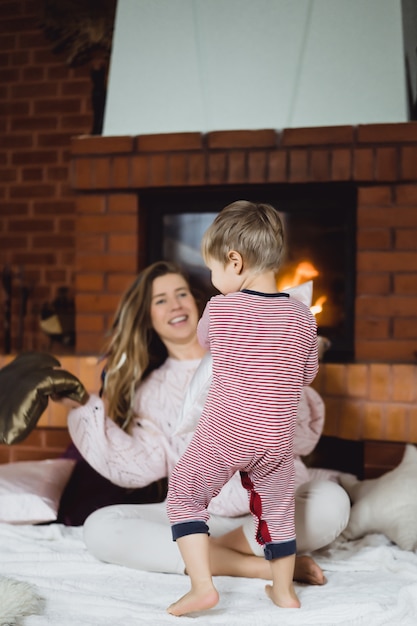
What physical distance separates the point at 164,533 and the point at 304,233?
116 centimetres

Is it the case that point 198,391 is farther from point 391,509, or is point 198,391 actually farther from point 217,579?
point 391,509

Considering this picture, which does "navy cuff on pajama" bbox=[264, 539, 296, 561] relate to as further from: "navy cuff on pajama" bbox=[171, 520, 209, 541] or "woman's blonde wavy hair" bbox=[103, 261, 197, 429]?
"woman's blonde wavy hair" bbox=[103, 261, 197, 429]

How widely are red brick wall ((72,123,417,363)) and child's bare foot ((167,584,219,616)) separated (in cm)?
108

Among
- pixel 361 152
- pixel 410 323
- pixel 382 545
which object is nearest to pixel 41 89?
pixel 361 152

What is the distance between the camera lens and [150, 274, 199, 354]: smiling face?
5.63 feet

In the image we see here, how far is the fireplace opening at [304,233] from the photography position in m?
2.16

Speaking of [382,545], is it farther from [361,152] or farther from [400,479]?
A: [361,152]

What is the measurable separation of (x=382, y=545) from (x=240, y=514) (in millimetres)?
330

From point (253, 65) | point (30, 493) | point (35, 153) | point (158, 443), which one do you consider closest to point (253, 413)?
point (158, 443)

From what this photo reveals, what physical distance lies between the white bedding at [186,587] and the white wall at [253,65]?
4.13 ft

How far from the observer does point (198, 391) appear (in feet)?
4.33

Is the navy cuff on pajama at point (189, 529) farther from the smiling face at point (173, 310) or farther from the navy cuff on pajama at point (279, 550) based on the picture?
the smiling face at point (173, 310)

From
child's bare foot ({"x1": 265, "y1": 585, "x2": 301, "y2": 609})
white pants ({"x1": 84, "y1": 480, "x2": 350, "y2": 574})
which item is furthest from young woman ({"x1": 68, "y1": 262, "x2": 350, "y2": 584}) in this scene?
child's bare foot ({"x1": 265, "y1": 585, "x2": 301, "y2": 609})

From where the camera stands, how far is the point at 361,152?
202cm
